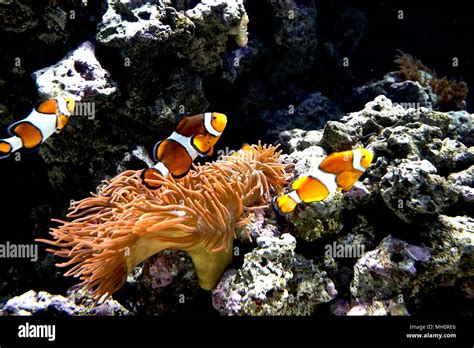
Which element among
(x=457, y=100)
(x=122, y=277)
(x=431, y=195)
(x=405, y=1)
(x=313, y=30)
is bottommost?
(x=122, y=277)

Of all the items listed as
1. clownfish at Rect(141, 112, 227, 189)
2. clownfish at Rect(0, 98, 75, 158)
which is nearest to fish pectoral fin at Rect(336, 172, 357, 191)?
clownfish at Rect(141, 112, 227, 189)

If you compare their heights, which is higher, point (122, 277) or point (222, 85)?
point (222, 85)

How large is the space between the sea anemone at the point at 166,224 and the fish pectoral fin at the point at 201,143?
0.31 m

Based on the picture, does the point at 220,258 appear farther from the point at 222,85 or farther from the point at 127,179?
the point at 222,85

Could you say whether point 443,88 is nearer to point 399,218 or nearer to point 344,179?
point 399,218

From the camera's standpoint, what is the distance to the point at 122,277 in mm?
2475

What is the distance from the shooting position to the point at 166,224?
217 centimetres

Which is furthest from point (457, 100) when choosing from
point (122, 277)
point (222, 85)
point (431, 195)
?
point (122, 277)

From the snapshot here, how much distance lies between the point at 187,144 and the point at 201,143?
3.7 inches

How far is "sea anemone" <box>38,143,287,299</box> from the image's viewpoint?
2256mm

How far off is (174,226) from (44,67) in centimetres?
259

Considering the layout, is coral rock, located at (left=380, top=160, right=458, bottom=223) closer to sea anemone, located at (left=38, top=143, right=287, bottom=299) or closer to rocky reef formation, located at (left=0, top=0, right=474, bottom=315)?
rocky reef formation, located at (left=0, top=0, right=474, bottom=315)

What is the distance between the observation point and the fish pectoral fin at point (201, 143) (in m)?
2.12

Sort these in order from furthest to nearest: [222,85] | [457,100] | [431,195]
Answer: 1. [457,100]
2. [222,85]
3. [431,195]
